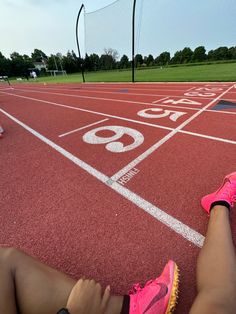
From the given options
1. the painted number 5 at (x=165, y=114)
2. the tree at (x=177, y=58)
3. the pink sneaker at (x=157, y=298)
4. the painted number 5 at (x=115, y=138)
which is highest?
the pink sneaker at (x=157, y=298)

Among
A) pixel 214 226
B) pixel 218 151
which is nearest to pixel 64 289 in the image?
pixel 214 226

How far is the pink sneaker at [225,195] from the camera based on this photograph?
1.75 m

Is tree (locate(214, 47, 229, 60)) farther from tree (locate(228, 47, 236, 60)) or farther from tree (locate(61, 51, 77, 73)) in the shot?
tree (locate(61, 51, 77, 73))

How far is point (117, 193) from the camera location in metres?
2.34

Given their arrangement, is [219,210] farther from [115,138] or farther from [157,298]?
[115,138]

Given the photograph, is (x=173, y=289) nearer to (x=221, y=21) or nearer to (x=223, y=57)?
(x=221, y=21)

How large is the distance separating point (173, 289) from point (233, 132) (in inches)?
127

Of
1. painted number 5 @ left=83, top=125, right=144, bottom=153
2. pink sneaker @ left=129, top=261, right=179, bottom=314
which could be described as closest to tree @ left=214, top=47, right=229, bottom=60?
painted number 5 @ left=83, top=125, right=144, bottom=153

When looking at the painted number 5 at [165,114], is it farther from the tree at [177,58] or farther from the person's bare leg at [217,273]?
the tree at [177,58]

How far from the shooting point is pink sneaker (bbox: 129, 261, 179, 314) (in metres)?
1.12

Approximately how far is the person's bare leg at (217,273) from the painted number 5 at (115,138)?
2014 millimetres

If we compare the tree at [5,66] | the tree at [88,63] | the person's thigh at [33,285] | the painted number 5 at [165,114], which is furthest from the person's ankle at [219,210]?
the tree at [5,66]

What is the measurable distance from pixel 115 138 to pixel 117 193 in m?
1.61

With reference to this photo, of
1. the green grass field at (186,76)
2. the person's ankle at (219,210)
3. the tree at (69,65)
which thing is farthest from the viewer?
the tree at (69,65)
